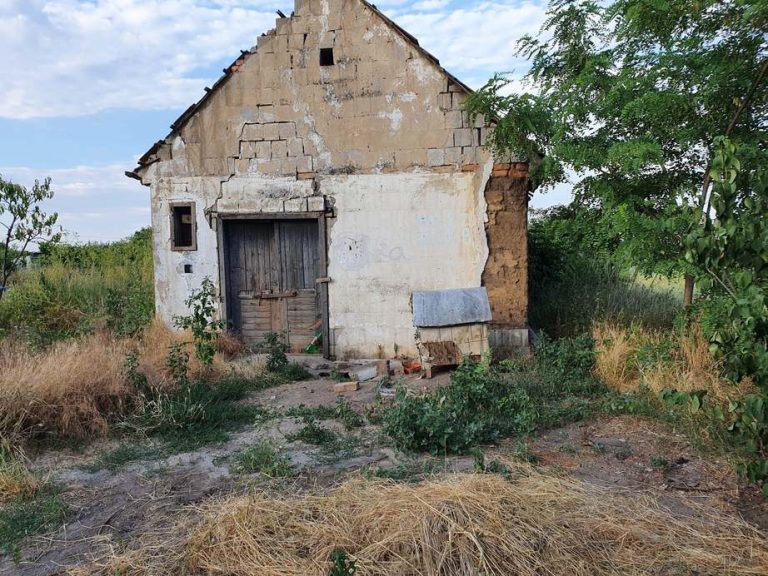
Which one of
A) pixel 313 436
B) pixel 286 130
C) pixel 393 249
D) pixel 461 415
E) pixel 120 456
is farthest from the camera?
pixel 286 130

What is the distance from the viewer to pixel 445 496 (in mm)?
3289

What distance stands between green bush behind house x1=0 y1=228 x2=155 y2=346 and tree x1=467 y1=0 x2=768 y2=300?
268 inches

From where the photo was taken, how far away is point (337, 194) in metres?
8.34

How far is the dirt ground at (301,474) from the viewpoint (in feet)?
11.6

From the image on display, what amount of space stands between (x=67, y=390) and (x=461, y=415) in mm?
3871

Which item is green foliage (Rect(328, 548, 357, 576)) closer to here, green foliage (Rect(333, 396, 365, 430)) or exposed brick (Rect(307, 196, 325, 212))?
green foliage (Rect(333, 396, 365, 430))

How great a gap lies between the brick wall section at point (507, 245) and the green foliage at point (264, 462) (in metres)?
4.41

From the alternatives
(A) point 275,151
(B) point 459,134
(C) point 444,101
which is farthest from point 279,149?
(B) point 459,134

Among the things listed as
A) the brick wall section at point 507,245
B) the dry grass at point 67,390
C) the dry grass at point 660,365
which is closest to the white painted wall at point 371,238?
the brick wall section at point 507,245

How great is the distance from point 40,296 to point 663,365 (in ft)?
33.9

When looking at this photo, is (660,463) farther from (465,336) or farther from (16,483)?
(16,483)

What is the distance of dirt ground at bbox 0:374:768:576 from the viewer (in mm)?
3551

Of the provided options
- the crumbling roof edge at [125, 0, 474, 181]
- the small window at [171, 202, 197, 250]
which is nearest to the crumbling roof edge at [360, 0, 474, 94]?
the crumbling roof edge at [125, 0, 474, 181]

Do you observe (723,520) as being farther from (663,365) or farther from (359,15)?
(359,15)
